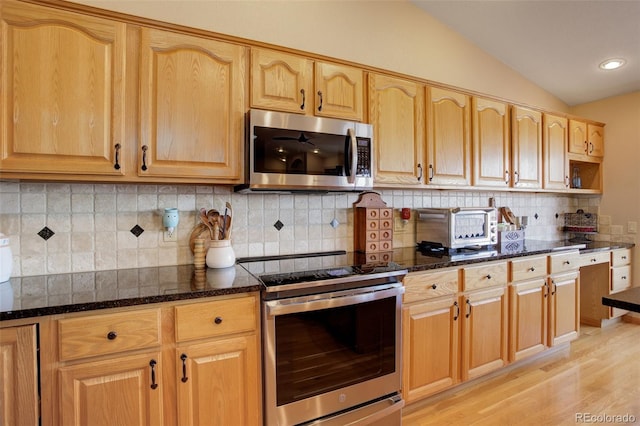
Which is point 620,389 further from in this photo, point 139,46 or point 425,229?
point 139,46

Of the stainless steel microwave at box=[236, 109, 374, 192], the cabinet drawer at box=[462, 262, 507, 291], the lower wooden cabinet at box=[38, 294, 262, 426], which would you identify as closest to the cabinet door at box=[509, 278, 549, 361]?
the cabinet drawer at box=[462, 262, 507, 291]

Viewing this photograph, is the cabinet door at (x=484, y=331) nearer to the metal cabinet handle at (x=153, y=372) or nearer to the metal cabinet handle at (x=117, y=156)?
the metal cabinet handle at (x=153, y=372)

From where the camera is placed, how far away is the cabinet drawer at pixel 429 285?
75.9 inches

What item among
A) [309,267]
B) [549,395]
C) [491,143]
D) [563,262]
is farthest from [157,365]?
[563,262]

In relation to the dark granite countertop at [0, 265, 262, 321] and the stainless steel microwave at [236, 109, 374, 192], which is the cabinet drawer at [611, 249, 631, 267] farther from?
the dark granite countertop at [0, 265, 262, 321]

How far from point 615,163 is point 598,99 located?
731 millimetres

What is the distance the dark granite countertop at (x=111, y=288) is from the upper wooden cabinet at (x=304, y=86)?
970 mm

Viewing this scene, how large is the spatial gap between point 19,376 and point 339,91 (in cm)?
196

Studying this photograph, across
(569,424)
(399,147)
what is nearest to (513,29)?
(399,147)

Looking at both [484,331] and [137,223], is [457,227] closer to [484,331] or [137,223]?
[484,331]

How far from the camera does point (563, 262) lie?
8.86 feet

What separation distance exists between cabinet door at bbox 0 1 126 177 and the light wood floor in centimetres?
222

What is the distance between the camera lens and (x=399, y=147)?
2.28 m

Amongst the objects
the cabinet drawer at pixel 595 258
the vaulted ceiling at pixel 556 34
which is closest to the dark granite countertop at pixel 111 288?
the vaulted ceiling at pixel 556 34
